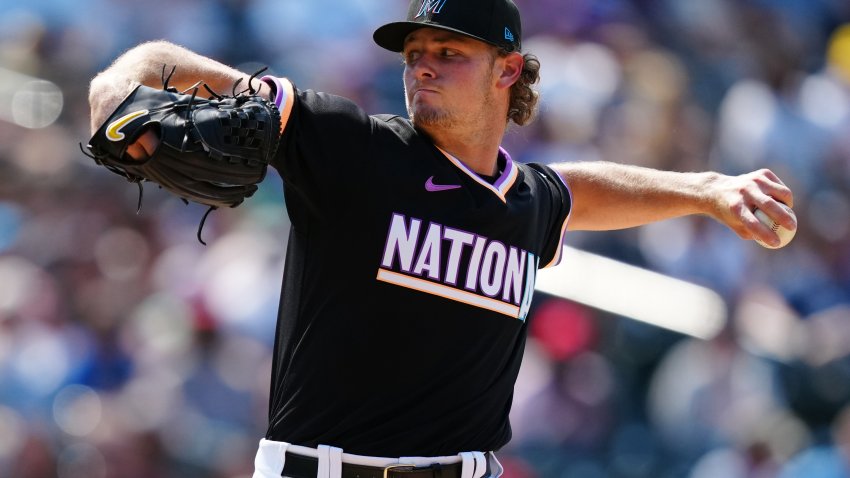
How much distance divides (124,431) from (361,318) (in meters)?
3.39

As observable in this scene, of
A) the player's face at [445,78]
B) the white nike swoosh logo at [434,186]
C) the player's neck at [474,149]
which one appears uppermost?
the player's face at [445,78]

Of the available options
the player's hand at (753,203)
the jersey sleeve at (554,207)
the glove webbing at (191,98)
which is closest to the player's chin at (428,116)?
the jersey sleeve at (554,207)

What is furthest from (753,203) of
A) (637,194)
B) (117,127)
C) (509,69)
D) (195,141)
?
(117,127)

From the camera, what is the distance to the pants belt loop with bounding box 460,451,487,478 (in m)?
3.08

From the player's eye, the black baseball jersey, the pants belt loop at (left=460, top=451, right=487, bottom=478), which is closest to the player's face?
the player's eye

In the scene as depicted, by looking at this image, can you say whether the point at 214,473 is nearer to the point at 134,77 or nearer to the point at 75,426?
the point at 75,426

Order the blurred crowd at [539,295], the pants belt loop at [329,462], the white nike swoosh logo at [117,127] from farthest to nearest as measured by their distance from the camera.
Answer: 1. the blurred crowd at [539,295]
2. the pants belt loop at [329,462]
3. the white nike swoosh logo at [117,127]

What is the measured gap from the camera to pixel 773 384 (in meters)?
6.24

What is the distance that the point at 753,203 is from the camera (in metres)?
3.28

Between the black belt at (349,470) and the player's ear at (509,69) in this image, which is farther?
the player's ear at (509,69)

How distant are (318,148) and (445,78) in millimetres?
520

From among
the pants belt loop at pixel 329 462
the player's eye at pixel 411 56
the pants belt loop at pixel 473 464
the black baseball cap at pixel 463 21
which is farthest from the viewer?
the player's eye at pixel 411 56

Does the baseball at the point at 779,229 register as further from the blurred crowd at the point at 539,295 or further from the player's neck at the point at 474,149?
the blurred crowd at the point at 539,295

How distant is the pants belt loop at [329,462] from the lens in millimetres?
2932
